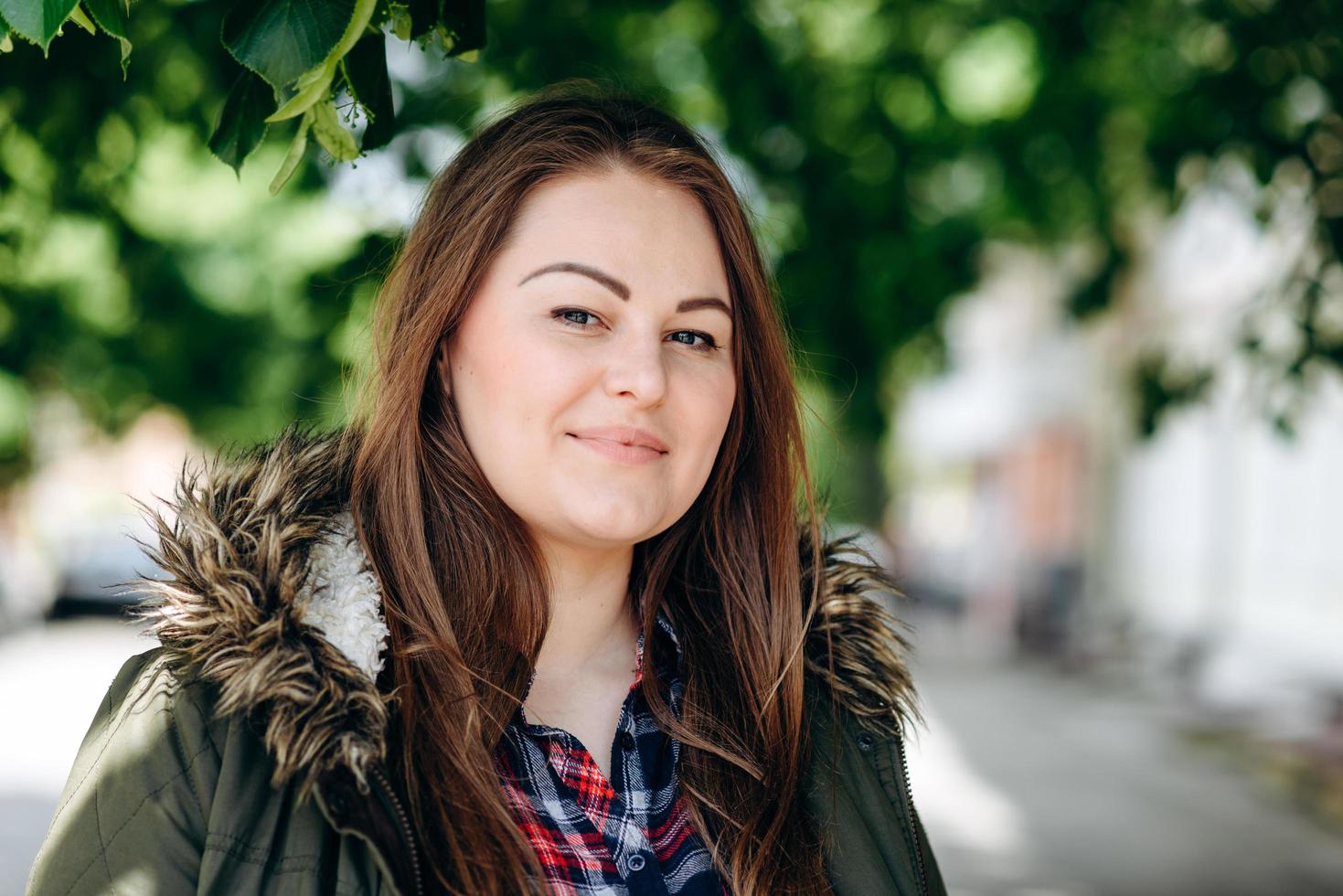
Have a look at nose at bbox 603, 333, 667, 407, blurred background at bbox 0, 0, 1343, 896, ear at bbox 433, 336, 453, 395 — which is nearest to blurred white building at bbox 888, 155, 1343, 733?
blurred background at bbox 0, 0, 1343, 896

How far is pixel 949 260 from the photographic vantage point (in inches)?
214

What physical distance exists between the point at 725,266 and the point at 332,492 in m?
0.77

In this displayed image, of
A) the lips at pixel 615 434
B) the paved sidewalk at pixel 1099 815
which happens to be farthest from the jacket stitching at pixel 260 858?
the paved sidewalk at pixel 1099 815

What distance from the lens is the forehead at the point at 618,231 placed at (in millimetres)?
2027

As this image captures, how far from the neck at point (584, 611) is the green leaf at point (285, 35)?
86 cm

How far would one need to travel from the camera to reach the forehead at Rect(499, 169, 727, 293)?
2027 mm

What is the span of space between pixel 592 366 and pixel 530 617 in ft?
1.44

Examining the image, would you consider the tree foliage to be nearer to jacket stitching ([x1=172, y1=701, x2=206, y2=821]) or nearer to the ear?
the ear

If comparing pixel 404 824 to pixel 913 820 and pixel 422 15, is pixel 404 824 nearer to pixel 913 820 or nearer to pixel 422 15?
pixel 913 820

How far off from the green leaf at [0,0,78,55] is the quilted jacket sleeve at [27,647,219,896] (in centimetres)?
86

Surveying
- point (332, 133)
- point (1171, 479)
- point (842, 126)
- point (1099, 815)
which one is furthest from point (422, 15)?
point (1171, 479)

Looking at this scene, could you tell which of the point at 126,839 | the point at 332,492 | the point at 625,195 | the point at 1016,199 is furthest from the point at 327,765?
the point at 1016,199

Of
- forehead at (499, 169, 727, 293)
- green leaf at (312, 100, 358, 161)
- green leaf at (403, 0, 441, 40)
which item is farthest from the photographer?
forehead at (499, 169, 727, 293)

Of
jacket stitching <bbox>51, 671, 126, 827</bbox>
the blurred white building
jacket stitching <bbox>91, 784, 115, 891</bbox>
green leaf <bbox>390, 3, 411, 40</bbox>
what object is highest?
the blurred white building
